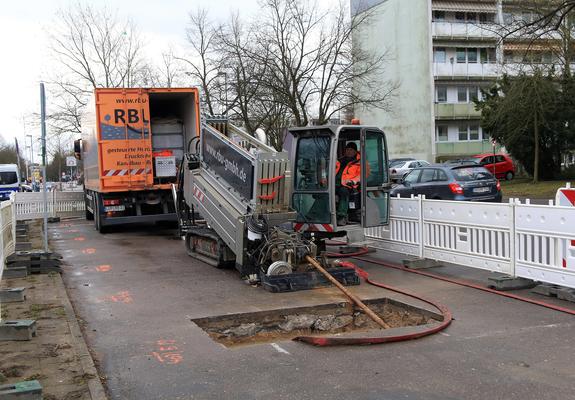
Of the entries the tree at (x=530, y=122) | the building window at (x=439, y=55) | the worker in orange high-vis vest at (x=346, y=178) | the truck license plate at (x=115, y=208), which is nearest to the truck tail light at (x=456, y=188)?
the worker in orange high-vis vest at (x=346, y=178)

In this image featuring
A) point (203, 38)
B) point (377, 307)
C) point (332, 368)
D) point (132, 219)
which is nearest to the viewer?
point (332, 368)

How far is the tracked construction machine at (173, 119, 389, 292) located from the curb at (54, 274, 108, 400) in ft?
8.84

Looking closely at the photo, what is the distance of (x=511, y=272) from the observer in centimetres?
819

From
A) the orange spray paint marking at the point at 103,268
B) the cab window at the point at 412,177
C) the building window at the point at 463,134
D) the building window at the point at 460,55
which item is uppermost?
the building window at the point at 460,55

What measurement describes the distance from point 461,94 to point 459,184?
38.2 m

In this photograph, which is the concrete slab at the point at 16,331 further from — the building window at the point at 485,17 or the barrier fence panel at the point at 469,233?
the building window at the point at 485,17

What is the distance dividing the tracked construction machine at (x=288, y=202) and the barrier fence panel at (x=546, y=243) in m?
2.42

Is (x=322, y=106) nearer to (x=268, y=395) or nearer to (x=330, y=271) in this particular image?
(x=330, y=271)

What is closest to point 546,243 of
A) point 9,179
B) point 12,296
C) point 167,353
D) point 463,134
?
point 167,353

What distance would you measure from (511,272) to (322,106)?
66.0 feet

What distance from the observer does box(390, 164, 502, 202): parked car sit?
53.9 feet

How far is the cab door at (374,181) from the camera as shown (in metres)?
9.91

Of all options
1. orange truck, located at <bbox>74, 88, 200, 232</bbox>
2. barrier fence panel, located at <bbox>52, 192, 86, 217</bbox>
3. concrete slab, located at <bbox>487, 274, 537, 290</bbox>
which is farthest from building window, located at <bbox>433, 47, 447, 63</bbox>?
concrete slab, located at <bbox>487, 274, 537, 290</bbox>

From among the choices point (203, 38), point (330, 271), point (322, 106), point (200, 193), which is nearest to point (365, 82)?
point (322, 106)
